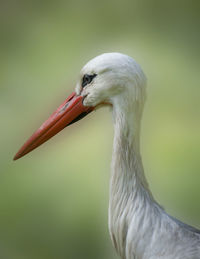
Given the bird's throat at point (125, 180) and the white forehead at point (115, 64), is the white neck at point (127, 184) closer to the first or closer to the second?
the bird's throat at point (125, 180)

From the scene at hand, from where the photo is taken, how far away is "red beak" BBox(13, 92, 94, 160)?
5.73ft

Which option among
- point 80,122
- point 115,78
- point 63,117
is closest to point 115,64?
point 115,78

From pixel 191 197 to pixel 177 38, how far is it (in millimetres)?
1882

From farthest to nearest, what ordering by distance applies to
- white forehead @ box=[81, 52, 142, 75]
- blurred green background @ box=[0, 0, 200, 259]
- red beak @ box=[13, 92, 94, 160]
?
1. blurred green background @ box=[0, 0, 200, 259]
2. red beak @ box=[13, 92, 94, 160]
3. white forehead @ box=[81, 52, 142, 75]

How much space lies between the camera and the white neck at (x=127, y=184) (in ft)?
5.32

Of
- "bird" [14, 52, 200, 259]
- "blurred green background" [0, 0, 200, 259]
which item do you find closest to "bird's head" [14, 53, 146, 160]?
"bird" [14, 52, 200, 259]

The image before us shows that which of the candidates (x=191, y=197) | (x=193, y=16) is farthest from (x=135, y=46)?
(x=191, y=197)

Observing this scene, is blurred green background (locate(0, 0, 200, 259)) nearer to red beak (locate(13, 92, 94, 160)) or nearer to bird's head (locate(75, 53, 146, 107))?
red beak (locate(13, 92, 94, 160))

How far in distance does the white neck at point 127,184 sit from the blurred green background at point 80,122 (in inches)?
47.9

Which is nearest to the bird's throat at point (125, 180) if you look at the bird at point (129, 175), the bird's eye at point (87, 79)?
the bird at point (129, 175)

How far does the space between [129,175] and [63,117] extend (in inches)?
13.5

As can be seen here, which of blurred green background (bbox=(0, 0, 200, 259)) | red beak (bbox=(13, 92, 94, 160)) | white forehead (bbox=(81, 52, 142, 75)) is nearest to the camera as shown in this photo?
white forehead (bbox=(81, 52, 142, 75))

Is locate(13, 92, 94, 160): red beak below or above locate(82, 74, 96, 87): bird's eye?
below

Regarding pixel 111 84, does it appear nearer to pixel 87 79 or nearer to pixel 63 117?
pixel 87 79
